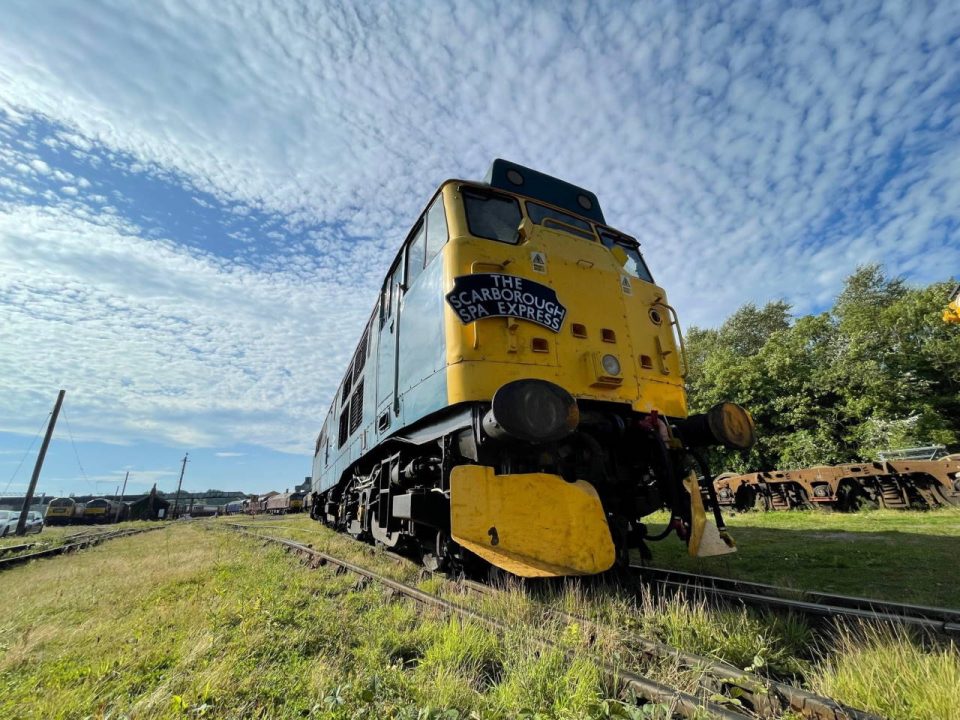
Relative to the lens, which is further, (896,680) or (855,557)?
(855,557)

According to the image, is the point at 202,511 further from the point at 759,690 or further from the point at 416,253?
the point at 759,690

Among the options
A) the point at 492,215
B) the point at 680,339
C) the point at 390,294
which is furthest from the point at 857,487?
the point at 390,294

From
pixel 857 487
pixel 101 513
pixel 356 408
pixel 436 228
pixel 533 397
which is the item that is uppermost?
pixel 436 228

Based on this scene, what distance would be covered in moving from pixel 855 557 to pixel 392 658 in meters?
5.66

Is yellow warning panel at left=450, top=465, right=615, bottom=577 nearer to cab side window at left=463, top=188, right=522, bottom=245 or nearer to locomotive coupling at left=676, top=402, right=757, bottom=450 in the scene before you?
locomotive coupling at left=676, top=402, right=757, bottom=450

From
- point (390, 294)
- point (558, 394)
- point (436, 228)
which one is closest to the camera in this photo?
point (558, 394)

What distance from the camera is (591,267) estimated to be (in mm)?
4809

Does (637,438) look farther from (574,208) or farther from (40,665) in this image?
(40,665)

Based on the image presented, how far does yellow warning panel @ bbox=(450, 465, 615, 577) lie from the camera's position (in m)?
3.31

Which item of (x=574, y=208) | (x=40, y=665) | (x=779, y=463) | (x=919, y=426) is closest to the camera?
(x=40, y=665)

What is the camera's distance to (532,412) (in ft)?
10.7

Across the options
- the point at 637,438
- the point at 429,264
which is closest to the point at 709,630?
the point at 637,438

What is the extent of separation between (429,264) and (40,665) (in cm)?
418

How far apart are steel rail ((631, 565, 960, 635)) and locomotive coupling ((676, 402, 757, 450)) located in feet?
3.97
